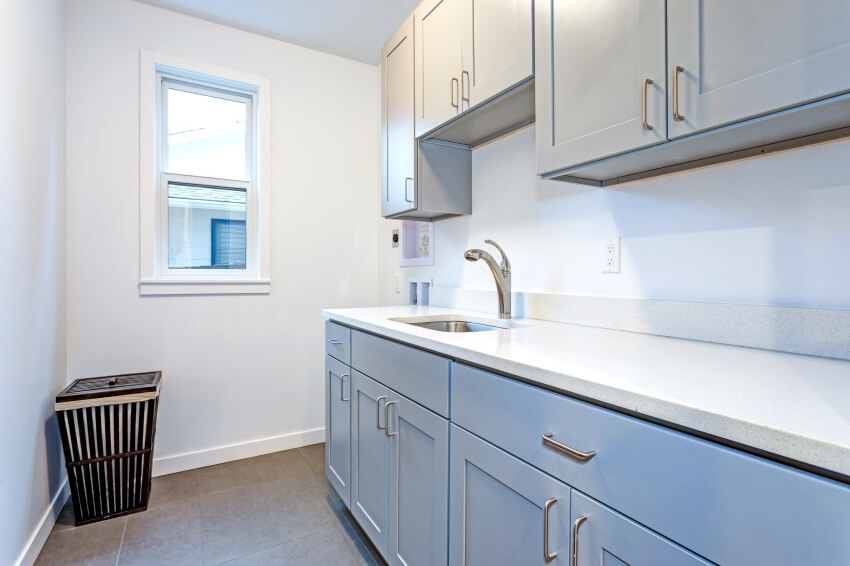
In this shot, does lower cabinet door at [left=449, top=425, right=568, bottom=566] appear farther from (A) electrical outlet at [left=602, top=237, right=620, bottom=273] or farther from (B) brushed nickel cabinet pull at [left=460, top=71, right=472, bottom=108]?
(B) brushed nickel cabinet pull at [left=460, top=71, right=472, bottom=108]

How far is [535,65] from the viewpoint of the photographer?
4.10 feet

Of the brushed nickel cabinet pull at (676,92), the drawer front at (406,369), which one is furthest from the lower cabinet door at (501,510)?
the brushed nickel cabinet pull at (676,92)

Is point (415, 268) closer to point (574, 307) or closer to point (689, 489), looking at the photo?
point (574, 307)

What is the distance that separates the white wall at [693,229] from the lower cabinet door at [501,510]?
0.71 meters

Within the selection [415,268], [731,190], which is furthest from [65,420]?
[731,190]

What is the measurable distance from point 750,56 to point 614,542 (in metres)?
0.92

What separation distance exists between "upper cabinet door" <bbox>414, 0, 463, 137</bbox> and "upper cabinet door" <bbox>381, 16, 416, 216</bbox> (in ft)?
0.27

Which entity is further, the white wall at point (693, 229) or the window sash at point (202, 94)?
the window sash at point (202, 94)

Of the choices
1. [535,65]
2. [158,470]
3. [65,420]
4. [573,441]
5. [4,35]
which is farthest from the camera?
[158,470]

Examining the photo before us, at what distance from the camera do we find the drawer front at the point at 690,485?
472 millimetres

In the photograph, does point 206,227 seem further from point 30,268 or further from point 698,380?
point 698,380

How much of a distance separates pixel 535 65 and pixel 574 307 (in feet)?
2.63

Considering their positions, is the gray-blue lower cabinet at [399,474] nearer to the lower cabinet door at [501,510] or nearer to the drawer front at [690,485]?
the lower cabinet door at [501,510]

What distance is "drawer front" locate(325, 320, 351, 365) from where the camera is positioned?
1.80 meters
